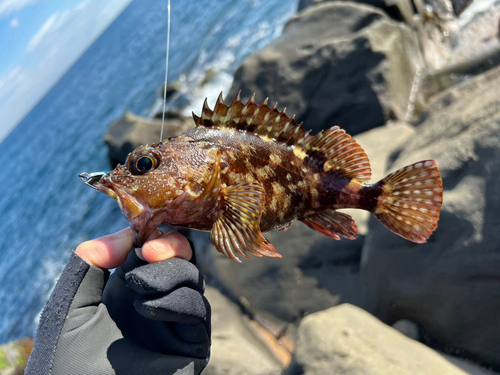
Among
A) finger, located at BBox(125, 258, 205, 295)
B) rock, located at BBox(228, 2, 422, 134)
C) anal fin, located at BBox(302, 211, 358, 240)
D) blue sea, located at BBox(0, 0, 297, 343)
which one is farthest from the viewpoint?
blue sea, located at BBox(0, 0, 297, 343)

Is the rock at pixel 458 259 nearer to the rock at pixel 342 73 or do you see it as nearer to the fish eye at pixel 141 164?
the rock at pixel 342 73

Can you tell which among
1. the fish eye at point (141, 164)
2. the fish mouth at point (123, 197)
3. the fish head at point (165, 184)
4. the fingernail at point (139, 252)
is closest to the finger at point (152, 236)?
the fingernail at point (139, 252)

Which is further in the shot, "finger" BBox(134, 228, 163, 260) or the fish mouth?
"finger" BBox(134, 228, 163, 260)

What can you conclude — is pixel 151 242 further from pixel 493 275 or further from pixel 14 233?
pixel 14 233

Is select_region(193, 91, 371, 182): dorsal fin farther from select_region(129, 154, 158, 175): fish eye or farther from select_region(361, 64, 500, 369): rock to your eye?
select_region(361, 64, 500, 369): rock

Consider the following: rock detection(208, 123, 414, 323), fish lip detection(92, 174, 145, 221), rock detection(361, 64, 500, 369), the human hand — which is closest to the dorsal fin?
fish lip detection(92, 174, 145, 221)

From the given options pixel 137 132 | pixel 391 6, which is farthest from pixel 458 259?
pixel 137 132
